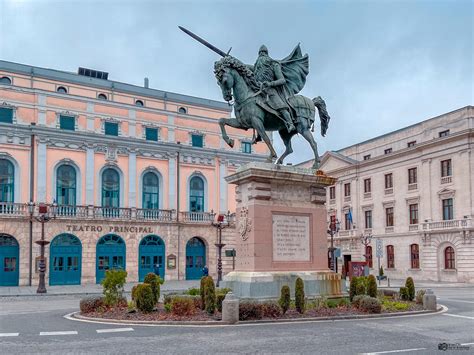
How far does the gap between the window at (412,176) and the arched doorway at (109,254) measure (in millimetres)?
26827

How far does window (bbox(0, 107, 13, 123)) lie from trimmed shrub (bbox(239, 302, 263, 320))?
33.1 meters

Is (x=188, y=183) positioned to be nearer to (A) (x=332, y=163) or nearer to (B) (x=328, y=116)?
Answer: (A) (x=332, y=163)

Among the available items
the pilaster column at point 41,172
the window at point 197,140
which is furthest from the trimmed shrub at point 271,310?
the window at point 197,140

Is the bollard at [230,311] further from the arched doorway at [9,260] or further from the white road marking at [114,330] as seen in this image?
the arched doorway at [9,260]

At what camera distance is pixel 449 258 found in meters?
47.7

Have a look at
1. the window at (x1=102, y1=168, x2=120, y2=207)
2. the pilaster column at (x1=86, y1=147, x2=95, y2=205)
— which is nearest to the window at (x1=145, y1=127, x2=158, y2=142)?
the window at (x1=102, y1=168, x2=120, y2=207)

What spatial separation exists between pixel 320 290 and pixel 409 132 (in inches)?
1613

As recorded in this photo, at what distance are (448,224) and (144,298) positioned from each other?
1487 inches

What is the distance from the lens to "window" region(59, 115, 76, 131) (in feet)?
143

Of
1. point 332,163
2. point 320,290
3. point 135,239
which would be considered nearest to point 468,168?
point 332,163

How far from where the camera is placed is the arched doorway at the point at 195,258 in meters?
48.2

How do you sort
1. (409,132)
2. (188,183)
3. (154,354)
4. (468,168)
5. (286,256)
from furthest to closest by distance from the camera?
(409,132) → (188,183) → (468,168) → (286,256) → (154,354)

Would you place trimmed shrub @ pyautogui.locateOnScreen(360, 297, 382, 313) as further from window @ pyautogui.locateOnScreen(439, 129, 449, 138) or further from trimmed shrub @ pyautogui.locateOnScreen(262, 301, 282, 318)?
window @ pyautogui.locateOnScreen(439, 129, 449, 138)

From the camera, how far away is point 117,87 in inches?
1986
